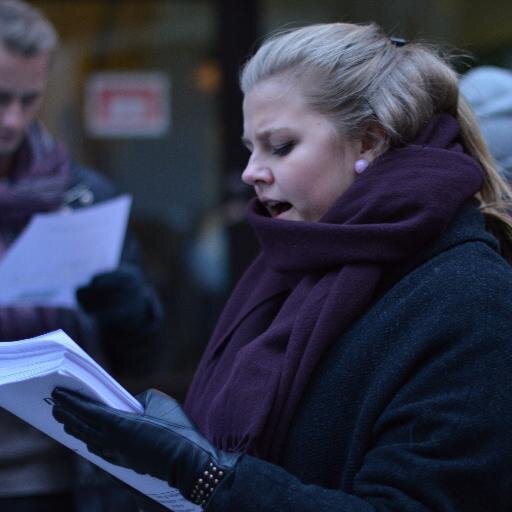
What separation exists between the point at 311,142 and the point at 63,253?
1191mm

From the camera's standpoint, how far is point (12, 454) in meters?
2.52

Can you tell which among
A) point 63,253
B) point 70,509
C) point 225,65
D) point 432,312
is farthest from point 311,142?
point 225,65

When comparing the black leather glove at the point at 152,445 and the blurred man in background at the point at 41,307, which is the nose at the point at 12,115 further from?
the black leather glove at the point at 152,445

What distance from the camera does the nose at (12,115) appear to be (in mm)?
2703

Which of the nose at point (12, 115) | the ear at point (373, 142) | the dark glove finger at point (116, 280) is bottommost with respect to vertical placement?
the dark glove finger at point (116, 280)

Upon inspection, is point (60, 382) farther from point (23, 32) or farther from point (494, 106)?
point (494, 106)

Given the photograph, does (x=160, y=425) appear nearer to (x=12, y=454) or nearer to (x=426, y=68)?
(x=426, y=68)

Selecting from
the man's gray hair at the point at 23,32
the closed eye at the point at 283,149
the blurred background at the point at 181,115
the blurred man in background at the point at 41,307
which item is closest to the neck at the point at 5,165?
the blurred man in background at the point at 41,307

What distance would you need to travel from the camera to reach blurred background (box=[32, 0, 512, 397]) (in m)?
5.33

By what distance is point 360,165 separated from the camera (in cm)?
165

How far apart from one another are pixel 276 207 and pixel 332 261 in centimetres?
18

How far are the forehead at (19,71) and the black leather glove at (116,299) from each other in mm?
541

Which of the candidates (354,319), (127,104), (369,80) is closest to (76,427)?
(354,319)

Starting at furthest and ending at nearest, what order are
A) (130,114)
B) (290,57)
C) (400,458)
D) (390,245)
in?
(130,114) < (290,57) < (390,245) < (400,458)
